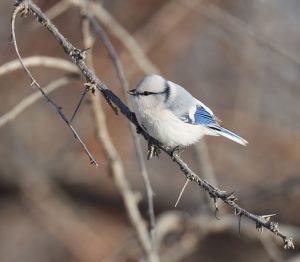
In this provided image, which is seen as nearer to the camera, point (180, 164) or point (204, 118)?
point (180, 164)

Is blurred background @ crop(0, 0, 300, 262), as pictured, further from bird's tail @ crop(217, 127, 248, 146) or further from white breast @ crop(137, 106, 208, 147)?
white breast @ crop(137, 106, 208, 147)

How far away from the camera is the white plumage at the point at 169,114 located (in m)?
2.83

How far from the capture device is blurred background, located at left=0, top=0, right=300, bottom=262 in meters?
6.98

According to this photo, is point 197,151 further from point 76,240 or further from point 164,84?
point 76,240

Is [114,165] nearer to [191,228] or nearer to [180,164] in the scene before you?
[191,228]

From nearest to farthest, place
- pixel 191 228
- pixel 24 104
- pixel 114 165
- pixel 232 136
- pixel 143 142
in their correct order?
1. pixel 24 104
2. pixel 232 136
3. pixel 114 165
4. pixel 191 228
5. pixel 143 142

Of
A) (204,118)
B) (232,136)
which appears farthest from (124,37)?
(232,136)

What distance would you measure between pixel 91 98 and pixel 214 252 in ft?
16.8

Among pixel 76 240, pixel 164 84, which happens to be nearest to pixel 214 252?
pixel 76 240

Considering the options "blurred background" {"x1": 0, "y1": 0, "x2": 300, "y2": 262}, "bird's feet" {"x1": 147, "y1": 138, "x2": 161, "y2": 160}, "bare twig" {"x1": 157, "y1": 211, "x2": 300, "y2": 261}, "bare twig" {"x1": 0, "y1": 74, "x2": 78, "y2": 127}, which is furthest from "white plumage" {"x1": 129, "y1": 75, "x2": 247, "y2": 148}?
"blurred background" {"x1": 0, "y1": 0, "x2": 300, "y2": 262}

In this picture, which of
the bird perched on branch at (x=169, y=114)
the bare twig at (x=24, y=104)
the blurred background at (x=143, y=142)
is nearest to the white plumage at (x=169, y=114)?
the bird perched on branch at (x=169, y=114)

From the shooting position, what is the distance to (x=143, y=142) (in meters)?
8.03

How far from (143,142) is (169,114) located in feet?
16.4

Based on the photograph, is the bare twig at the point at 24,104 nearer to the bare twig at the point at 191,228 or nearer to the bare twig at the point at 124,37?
the bare twig at the point at 124,37
